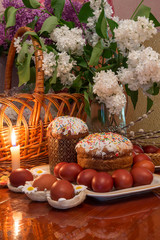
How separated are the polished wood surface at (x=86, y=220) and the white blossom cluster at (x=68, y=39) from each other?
526 mm

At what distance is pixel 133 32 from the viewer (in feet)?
2.89

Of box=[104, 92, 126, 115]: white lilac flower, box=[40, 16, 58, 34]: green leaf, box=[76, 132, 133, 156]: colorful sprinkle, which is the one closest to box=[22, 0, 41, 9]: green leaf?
box=[40, 16, 58, 34]: green leaf

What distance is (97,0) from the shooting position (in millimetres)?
1024

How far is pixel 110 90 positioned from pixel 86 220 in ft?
1.36

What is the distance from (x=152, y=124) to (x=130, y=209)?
83 centimetres

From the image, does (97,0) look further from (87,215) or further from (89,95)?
(87,215)

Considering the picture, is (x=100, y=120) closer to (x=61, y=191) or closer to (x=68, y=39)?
(x=68, y=39)

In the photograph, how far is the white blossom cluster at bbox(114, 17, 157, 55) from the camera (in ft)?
2.88

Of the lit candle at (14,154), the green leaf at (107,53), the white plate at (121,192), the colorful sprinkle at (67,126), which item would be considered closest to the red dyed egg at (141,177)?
the white plate at (121,192)

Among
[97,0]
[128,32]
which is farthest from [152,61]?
[97,0]

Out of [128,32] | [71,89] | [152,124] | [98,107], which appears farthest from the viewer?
[152,124]

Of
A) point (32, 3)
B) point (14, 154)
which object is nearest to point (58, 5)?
point (32, 3)

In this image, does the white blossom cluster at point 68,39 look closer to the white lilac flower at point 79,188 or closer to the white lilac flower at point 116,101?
the white lilac flower at point 116,101

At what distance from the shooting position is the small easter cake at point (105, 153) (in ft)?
2.52
